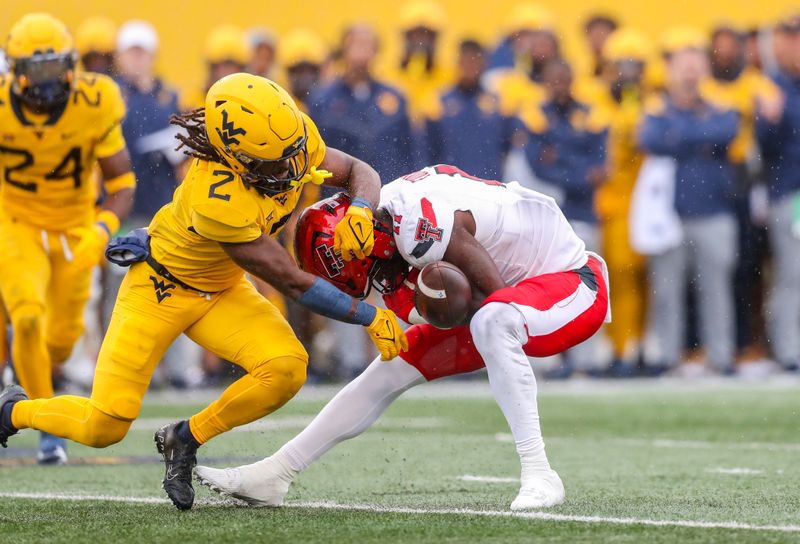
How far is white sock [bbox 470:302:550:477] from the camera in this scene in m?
5.55

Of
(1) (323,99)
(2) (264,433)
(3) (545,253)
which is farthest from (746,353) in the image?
(3) (545,253)

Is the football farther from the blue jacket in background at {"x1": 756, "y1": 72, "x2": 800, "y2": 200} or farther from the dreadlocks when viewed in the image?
the blue jacket in background at {"x1": 756, "y1": 72, "x2": 800, "y2": 200}

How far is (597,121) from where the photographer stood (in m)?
11.8

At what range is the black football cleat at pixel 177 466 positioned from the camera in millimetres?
5758

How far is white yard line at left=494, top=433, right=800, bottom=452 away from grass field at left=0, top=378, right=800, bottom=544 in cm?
1

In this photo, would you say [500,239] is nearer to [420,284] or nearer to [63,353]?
[420,284]

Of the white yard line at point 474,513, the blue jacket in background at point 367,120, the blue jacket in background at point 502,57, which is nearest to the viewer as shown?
the white yard line at point 474,513

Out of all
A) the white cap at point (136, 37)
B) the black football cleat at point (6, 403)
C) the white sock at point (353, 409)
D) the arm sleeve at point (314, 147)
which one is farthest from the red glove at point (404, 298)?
the white cap at point (136, 37)

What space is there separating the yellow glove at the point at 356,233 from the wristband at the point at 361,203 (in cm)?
4

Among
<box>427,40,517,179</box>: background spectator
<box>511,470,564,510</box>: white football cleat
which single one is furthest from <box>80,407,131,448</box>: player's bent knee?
<box>427,40,517,179</box>: background spectator

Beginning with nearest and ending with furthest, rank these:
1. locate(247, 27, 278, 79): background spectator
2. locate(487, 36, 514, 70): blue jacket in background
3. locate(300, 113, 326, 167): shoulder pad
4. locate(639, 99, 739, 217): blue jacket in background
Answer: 1. locate(300, 113, 326, 167): shoulder pad
2. locate(639, 99, 739, 217): blue jacket in background
3. locate(487, 36, 514, 70): blue jacket in background
4. locate(247, 27, 278, 79): background spectator

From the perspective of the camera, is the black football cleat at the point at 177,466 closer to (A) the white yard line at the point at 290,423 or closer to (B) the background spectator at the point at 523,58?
(A) the white yard line at the point at 290,423

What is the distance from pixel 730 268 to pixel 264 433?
450 centimetres

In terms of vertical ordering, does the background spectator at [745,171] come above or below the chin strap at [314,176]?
below
